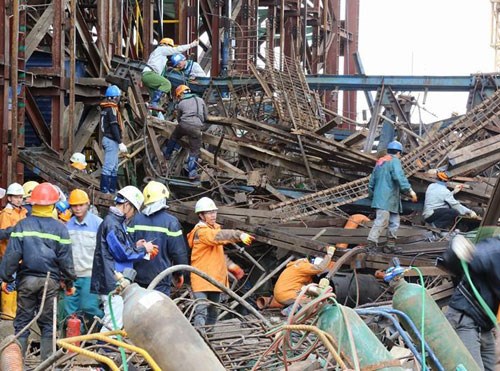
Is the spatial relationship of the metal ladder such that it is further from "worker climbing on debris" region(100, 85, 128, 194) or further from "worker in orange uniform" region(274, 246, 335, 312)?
"worker climbing on debris" region(100, 85, 128, 194)

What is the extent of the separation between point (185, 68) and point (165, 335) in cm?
1499

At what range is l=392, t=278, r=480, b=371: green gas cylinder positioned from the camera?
581 centimetres

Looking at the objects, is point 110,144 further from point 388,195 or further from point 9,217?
point 388,195

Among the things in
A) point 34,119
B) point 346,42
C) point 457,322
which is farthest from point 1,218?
point 346,42

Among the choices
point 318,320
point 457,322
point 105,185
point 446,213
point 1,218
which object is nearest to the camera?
point 318,320

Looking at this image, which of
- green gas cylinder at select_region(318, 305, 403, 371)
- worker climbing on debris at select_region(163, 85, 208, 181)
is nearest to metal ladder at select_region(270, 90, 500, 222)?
worker climbing on debris at select_region(163, 85, 208, 181)

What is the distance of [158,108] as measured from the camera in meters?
17.3

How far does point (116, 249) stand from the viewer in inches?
360

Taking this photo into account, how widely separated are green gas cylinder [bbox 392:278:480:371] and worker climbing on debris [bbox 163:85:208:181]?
959 centimetres

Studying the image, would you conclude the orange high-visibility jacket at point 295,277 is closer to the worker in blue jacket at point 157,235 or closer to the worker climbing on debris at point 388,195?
the worker climbing on debris at point 388,195

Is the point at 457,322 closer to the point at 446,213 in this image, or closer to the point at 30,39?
the point at 446,213

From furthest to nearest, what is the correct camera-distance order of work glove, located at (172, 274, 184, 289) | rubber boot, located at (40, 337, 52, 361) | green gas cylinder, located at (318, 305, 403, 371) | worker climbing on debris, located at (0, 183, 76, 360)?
work glove, located at (172, 274, 184, 289) < worker climbing on debris, located at (0, 183, 76, 360) < rubber boot, located at (40, 337, 52, 361) < green gas cylinder, located at (318, 305, 403, 371)

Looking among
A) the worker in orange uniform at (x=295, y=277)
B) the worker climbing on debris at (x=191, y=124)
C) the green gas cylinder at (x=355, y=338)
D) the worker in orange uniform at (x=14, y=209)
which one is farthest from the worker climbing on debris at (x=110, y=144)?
Answer: the green gas cylinder at (x=355, y=338)

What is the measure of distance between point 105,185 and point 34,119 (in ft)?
8.96
